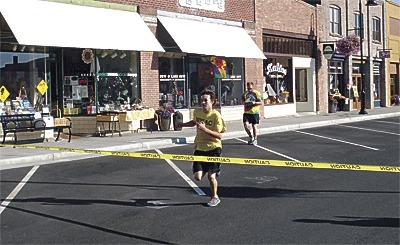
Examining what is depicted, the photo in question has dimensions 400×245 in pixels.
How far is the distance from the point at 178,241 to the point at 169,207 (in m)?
1.78

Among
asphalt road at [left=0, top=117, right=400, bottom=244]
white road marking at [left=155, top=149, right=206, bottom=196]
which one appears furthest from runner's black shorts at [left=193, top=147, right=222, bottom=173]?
white road marking at [left=155, top=149, right=206, bottom=196]

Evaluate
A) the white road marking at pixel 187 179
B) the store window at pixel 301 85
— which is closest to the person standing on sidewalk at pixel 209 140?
the white road marking at pixel 187 179

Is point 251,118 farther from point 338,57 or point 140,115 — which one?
point 338,57

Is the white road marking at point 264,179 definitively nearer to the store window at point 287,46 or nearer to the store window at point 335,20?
the store window at point 287,46

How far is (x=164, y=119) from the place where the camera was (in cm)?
2052

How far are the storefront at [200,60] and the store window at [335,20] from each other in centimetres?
1049

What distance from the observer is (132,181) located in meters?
10.4

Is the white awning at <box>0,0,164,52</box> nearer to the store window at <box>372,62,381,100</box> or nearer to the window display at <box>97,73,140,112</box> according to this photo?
the window display at <box>97,73,140,112</box>

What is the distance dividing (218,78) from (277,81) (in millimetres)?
5333

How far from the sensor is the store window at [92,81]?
19109mm

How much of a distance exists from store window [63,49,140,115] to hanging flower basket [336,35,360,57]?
16.6 m

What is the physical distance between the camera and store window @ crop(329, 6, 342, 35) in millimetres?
34188

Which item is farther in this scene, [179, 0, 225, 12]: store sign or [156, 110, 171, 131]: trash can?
[179, 0, 225, 12]: store sign

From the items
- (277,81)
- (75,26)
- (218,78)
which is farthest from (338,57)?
(75,26)
